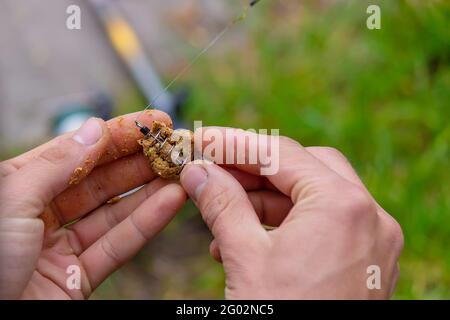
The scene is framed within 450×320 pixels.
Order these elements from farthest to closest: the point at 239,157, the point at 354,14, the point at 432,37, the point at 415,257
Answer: the point at 354,14
the point at 432,37
the point at 415,257
the point at 239,157

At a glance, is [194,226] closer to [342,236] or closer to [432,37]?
[342,236]

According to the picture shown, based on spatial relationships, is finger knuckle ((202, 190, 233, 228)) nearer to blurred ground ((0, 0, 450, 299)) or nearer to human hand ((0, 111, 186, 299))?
human hand ((0, 111, 186, 299))

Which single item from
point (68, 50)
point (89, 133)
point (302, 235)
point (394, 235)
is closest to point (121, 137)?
point (89, 133)

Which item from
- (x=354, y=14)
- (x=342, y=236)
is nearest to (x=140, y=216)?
(x=342, y=236)

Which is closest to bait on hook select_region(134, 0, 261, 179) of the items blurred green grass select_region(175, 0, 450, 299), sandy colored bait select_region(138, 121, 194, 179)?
sandy colored bait select_region(138, 121, 194, 179)

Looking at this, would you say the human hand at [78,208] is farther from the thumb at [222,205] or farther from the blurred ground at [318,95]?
the blurred ground at [318,95]
